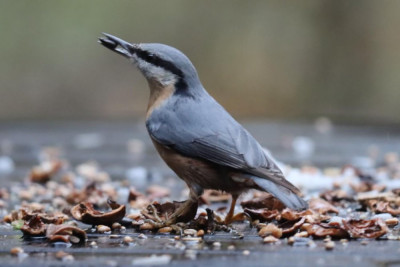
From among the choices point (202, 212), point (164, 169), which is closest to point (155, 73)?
point (202, 212)

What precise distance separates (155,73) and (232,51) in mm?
9845

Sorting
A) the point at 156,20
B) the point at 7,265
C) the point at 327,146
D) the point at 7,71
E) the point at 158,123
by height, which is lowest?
the point at 7,265

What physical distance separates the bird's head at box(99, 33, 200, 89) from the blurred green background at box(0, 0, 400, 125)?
9162mm

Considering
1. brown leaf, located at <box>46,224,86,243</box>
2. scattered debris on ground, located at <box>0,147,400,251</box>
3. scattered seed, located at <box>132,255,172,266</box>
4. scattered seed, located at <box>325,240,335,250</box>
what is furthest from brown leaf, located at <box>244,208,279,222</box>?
scattered seed, located at <box>132,255,172,266</box>

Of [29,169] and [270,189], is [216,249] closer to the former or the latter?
[270,189]

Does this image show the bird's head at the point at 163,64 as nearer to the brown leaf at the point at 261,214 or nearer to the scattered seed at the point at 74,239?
the brown leaf at the point at 261,214

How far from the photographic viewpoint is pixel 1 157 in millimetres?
5816

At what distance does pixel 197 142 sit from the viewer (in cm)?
307

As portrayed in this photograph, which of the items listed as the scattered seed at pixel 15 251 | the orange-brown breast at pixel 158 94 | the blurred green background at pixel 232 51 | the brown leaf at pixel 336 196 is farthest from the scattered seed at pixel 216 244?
the blurred green background at pixel 232 51

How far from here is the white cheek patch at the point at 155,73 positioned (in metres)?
3.33

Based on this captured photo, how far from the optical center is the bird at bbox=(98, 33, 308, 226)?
298 cm

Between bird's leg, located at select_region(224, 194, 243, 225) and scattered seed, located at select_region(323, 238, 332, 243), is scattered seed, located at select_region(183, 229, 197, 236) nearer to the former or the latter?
bird's leg, located at select_region(224, 194, 243, 225)

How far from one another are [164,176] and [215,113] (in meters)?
1.99

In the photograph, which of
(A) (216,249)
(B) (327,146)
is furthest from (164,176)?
(A) (216,249)
